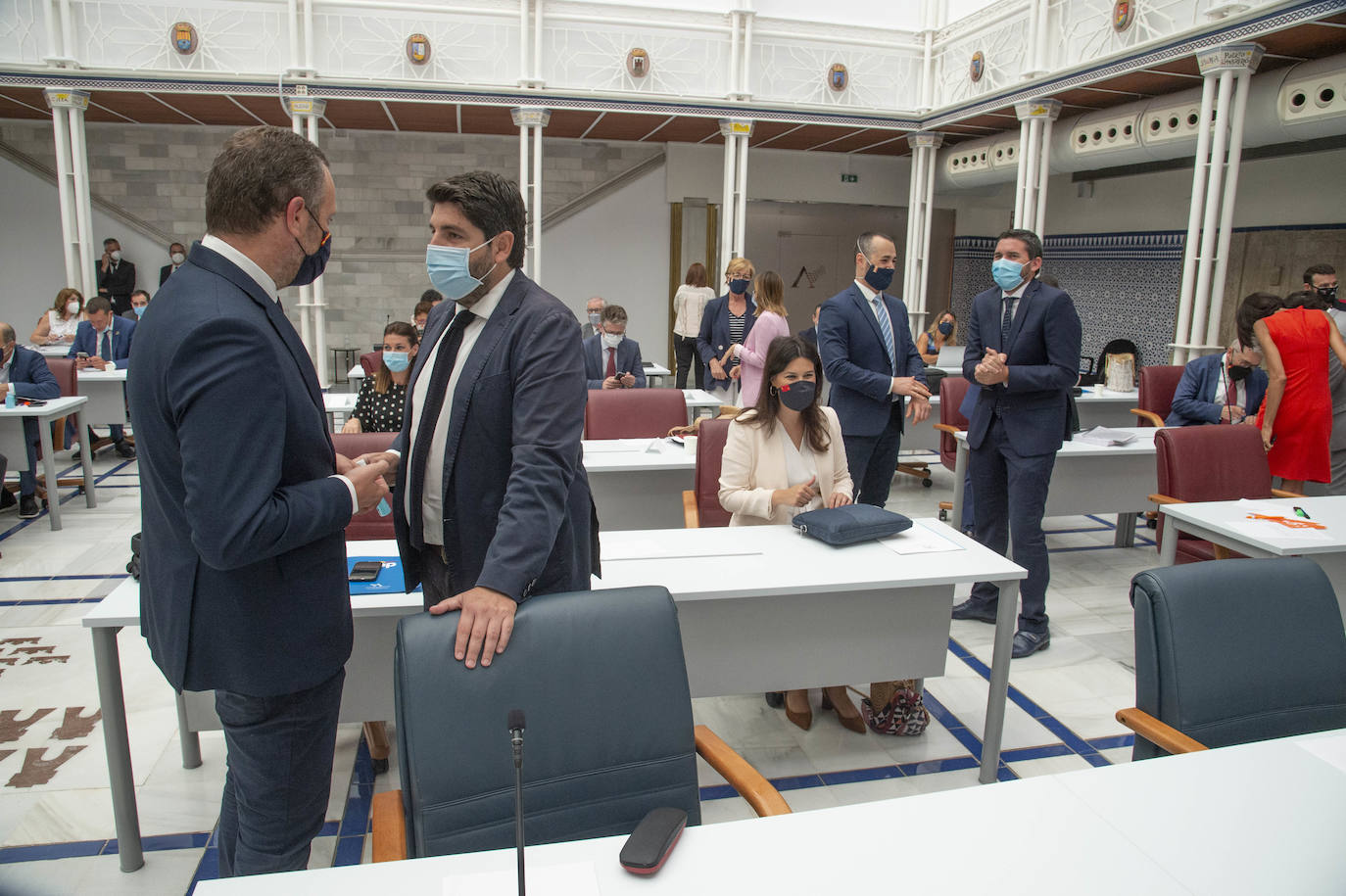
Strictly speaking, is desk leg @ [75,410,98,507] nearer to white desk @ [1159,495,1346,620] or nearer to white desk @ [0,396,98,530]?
white desk @ [0,396,98,530]

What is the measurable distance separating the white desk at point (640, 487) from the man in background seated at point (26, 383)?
12.8 ft

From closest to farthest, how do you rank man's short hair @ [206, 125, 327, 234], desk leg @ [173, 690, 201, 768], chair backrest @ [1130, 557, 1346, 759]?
man's short hair @ [206, 125, 327, 234] → chair backrest @ [1130, 557, 1346, 759] → desk leg @ [173, 690, 201, 768]

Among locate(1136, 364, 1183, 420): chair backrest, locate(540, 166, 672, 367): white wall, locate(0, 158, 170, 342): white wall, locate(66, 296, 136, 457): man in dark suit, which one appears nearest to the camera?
locate(1136, 364, 1183, 420): chair backrest

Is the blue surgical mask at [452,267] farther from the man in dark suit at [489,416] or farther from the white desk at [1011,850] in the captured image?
the white desk at [1011,850]

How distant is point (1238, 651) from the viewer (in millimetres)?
2059

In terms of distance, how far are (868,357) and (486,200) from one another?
2756mm

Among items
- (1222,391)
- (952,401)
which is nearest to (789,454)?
(952,401)

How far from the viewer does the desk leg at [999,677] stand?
2.89m

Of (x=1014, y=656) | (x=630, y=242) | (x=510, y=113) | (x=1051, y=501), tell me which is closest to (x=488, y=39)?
(x=510, y=113)

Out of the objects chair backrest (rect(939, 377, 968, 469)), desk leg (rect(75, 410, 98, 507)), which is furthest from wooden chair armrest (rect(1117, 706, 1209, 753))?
desk leg (rect(75, 410, 98, 507))

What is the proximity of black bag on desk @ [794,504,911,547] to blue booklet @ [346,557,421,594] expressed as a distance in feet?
4.36

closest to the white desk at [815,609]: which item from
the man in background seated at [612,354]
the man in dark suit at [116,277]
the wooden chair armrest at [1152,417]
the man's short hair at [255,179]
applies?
the man's short hair at [255,179]

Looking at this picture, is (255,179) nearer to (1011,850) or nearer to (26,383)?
(1011,850)

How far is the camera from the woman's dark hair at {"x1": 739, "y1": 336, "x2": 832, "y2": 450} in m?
3.39
